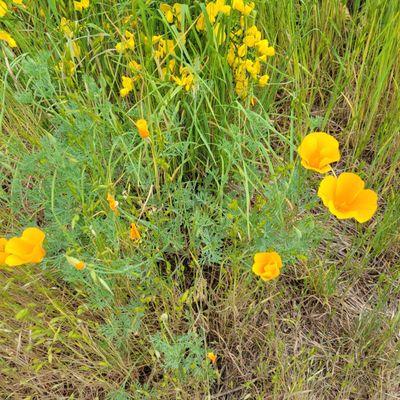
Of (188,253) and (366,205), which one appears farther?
A: (188,253)

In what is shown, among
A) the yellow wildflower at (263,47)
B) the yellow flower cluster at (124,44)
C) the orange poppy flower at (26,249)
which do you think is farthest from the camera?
the yellow wildflower at (263,47)

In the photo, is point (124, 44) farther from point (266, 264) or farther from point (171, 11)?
point (266, 264)

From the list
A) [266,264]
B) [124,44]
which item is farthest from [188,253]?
[124,44]

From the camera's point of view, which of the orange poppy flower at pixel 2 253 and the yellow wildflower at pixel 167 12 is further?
the yellow wildflower at pixel 167 12

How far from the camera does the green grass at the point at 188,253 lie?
114 centimetres

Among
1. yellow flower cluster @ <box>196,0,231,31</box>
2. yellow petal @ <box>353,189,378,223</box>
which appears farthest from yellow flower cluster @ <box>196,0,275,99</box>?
yellow petal @ <box>353,189,378,223</box>

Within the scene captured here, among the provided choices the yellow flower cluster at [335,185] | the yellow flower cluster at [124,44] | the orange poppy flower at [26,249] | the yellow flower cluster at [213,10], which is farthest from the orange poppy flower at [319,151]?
the orange poppy flower at [26,249]

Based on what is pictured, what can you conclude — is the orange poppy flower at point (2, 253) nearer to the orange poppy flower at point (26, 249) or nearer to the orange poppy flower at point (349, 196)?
the orange poppy flower at point (26, 249)

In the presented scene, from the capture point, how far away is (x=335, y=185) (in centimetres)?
104

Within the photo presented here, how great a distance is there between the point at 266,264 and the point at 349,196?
24cm

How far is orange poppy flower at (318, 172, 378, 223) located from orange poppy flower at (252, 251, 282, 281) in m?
0.17

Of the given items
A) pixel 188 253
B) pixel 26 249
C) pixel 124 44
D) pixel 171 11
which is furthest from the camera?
pixel 188 253

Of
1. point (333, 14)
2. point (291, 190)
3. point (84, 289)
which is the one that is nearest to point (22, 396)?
point (84, 289)

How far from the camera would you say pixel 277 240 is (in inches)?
46.4
